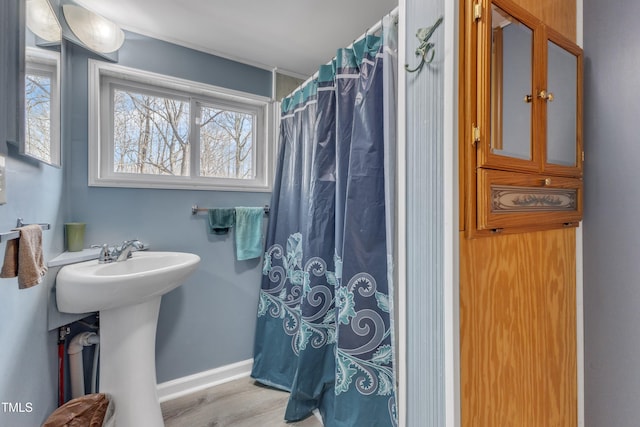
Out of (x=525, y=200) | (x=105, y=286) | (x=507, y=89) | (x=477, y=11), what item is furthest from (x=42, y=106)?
(x=525, y=200)

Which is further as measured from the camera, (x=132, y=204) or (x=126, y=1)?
(x=132, y=204)

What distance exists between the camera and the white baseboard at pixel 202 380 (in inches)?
67.3

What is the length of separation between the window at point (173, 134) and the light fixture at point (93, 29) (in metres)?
0.11

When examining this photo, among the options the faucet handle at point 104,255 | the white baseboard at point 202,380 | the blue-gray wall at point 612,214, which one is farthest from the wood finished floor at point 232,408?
the blue-gray wall at point 612,214

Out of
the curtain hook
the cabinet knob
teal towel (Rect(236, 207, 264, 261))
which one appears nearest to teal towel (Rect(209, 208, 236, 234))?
teal towel (Rect(236, 207, 264, 261))

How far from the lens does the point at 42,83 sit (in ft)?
3.19

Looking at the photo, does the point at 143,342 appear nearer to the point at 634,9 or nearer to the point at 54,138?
the point at 54,138

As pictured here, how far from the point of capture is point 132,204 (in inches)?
63.7

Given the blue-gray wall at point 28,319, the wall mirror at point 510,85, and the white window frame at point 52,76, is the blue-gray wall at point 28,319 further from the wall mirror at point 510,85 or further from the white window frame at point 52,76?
the wall mirror at point 510,85

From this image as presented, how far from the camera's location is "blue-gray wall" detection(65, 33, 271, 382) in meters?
1.50

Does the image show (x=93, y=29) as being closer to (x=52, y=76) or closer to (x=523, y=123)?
(x=52, y=76)

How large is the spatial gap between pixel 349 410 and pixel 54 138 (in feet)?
5.57

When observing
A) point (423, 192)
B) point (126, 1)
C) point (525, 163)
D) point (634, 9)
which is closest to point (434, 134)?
point (423, 192)

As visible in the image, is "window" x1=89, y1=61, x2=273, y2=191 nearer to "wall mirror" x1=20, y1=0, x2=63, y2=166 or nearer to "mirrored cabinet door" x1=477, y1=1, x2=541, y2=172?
"wall mirror" x1=20, y1=0, x2=63, y2=166
